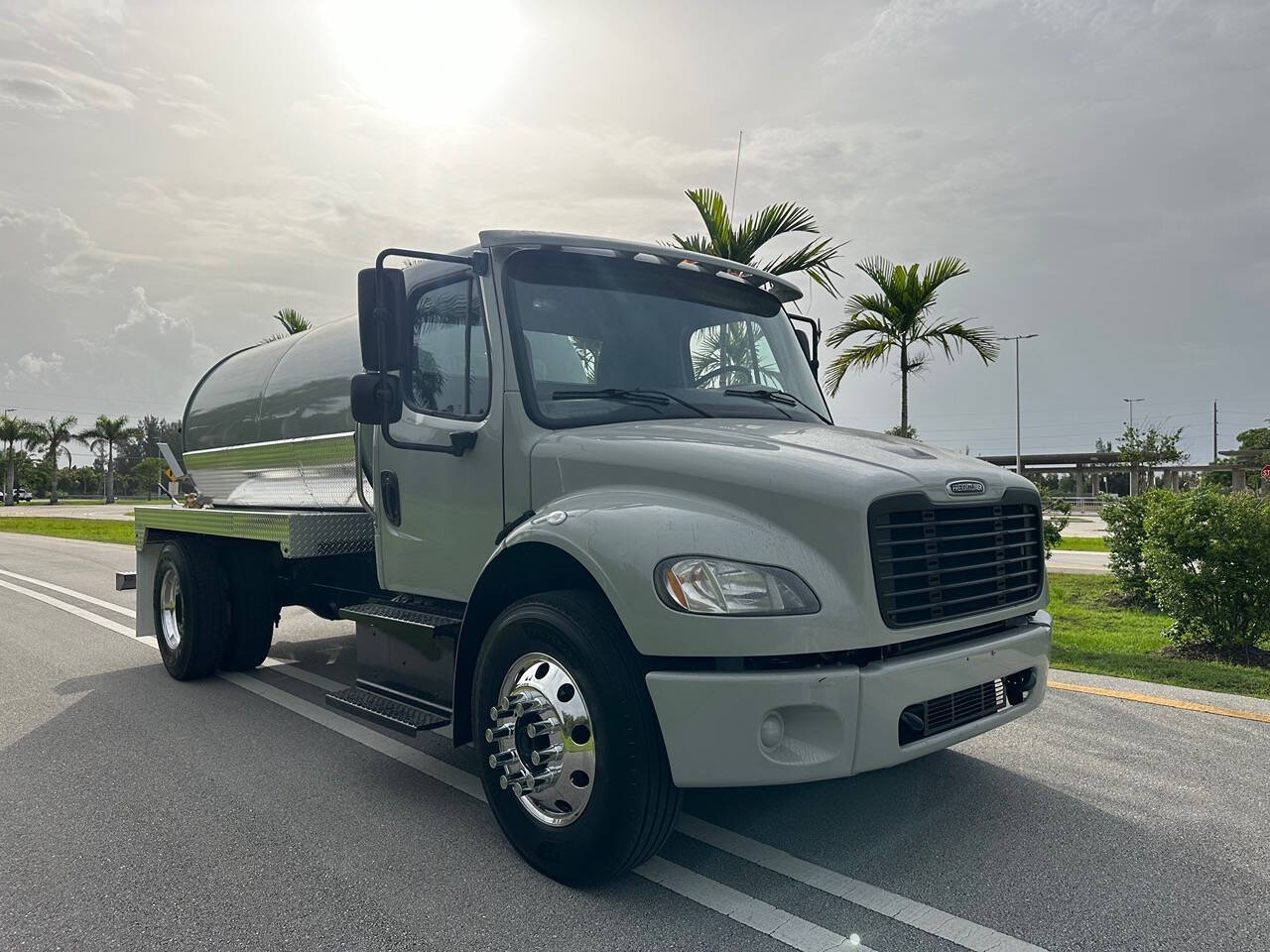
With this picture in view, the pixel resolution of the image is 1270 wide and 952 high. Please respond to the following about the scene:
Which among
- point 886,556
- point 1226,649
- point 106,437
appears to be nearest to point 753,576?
point 886,556

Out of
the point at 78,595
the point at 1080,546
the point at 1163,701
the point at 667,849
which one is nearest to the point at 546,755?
the point at 667,849

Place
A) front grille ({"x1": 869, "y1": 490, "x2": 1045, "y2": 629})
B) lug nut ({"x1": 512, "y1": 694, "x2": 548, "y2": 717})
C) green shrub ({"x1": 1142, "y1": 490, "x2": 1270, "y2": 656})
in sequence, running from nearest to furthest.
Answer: front grille ({"x1": 869, "y1": 490, "x2": 1045, "y2": 629}) → lug nut ({"x1": 512, "y1": 694, "x2": 548, "y2": 717}) → green shrub ({"x1": 1142, "y1": 490, "x2": 1270, "y2": 656})

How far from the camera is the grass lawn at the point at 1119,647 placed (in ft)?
20.8

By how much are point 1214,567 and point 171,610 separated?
27.1 ft

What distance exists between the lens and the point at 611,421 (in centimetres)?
405

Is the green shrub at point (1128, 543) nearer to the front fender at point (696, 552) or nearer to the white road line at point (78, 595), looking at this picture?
the front fender at point (696, 552)

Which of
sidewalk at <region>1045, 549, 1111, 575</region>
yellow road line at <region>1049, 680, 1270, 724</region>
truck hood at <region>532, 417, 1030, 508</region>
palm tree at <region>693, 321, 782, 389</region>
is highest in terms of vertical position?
palm tree at <region>693, 321, 782, 389</region>

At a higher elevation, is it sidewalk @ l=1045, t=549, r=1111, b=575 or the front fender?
the front fender

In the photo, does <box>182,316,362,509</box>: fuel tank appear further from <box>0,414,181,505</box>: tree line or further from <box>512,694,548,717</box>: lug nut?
<box>0,414,181,505</box>: tree line

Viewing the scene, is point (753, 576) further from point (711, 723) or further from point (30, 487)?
Result: point (30, 487)

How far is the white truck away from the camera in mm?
3150

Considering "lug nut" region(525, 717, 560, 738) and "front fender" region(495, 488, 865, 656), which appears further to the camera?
"lug nut" region(525, 717, 560, 738)

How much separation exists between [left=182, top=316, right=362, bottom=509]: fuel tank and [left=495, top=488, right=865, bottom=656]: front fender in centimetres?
258

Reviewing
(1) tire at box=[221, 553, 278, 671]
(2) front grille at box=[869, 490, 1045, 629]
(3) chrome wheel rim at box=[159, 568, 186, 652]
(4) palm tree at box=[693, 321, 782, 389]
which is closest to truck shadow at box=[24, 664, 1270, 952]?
(2) front grille at box=[869, 490, 1045, 629]
